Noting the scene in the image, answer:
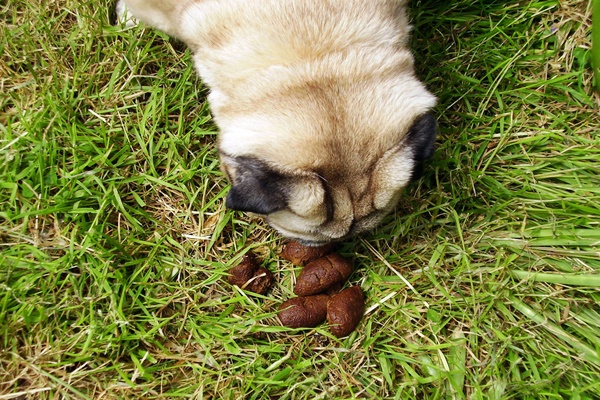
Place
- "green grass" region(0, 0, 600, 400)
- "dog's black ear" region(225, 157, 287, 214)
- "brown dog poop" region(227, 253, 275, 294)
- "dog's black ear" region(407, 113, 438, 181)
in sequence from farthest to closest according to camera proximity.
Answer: "brown dog poop" region(227, 253, 275, 294)
"green grass" region(0, 0, 600, 400)
"dog's black ear" region(407, 113, 438, 181)
"dog's black ear" region(225, 157, 287, 214)

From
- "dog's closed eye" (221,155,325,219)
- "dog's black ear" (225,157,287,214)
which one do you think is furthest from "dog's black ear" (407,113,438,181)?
"dog's black ear" (225,157,287,214)

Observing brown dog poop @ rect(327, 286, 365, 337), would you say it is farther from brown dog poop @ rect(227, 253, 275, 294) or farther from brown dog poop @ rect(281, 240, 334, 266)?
brown dog poop @ rect(227, 253, 275, 294)

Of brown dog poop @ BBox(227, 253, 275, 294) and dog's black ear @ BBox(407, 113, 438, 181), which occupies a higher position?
dog's black ear @ BBox(407, 113, 438, 181)

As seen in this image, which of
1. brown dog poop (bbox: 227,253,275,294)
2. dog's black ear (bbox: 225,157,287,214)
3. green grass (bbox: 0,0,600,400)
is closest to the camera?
dog's black ear (bbox: 225,157,287,214)

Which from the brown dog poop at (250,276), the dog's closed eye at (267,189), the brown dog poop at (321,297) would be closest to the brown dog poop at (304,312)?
the brown dog poop at (321,297)

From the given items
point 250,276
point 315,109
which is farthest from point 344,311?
point 315,109

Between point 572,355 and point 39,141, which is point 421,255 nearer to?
point 572,355

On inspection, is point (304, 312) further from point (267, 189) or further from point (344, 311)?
point (267, 189)
